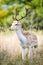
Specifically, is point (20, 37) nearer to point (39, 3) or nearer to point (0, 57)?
point (0, 57)

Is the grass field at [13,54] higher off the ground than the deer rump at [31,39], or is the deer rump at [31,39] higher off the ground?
the deer rump at [31,39]

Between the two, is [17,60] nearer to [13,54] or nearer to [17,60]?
[17,60]

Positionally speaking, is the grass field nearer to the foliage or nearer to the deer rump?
the foliage

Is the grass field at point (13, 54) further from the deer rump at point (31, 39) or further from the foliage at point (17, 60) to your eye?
the deer rump at point (31, 39)

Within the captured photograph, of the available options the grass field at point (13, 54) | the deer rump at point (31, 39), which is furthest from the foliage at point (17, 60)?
Result: the deer rump at point (31, 39)

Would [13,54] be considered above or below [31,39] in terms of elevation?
below


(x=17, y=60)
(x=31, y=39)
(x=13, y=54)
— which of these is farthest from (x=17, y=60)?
(x=31, y=39)

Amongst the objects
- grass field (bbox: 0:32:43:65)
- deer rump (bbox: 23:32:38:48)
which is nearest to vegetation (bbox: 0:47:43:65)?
grass field (bbox: 0:32:43:65)

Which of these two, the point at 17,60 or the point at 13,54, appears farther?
the point at 13,54

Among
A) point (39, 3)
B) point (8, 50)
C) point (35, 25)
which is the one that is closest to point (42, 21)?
point (35, 25)

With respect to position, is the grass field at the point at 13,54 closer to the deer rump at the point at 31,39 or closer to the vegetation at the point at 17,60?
the vegetation at the point at 17,60

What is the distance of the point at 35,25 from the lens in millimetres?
9164

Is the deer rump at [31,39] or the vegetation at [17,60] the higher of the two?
the deer rump at [31,39]

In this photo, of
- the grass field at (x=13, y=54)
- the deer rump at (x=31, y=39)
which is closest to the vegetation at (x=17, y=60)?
the grass field at (x=13, y=54)
